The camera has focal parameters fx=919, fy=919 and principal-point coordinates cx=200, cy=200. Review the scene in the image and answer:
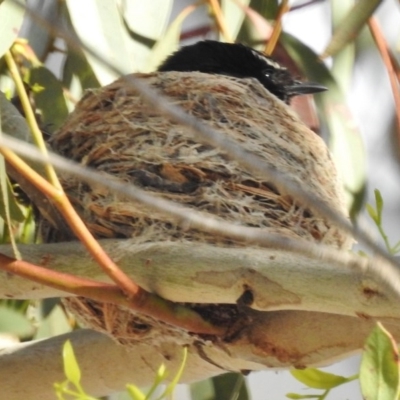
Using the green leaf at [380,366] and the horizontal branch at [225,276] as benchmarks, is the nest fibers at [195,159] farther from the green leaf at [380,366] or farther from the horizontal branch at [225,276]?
the green leaf at [380,366]

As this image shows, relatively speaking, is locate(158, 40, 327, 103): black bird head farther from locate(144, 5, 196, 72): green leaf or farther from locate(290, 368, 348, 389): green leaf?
locate(290, 368, 348, 389): green leaf

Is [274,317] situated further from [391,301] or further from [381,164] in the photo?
[381,164]

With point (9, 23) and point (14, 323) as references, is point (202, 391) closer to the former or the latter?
point (14, 323)

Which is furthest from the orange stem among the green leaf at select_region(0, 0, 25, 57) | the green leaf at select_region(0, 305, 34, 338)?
the green leaf at select_region(0, 305, 34, 338)

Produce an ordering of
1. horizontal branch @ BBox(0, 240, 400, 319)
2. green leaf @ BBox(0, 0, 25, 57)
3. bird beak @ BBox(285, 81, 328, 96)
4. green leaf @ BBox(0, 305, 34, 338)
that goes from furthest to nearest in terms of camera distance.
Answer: bird beak @ BBox(285, 81, 328, 96) < green leaf @ BBox(0, 305, 34, 338) < green leaf @ BBox(0, 0, 25, 57) < horizontal branch @ BBox(0, 240, 400, 319)

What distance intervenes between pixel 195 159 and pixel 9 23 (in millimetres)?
542

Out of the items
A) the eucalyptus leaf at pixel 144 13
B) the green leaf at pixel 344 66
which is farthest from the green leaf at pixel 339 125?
the eucalyptus leaf at pixel 144 13

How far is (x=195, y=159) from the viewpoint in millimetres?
2244

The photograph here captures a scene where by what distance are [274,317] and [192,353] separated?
338 millimetres

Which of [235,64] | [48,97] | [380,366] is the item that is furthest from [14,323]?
[380,366]

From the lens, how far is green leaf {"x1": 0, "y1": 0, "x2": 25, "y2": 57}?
2068 mm

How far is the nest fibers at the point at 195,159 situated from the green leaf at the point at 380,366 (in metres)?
0.75

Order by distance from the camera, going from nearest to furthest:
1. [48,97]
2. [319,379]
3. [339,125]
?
[319,379]
[339,125]
[48,97]

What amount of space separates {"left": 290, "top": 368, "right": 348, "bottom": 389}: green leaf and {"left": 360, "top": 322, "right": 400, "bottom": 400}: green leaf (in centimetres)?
27
